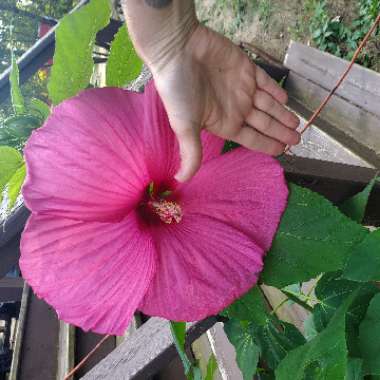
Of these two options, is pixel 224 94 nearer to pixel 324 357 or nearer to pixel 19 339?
pixel 324 357

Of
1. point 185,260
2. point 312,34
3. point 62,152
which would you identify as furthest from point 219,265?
point 312,34

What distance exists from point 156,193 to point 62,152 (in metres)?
0.10

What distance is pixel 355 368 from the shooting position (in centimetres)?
48

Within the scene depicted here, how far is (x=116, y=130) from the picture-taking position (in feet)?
0.98

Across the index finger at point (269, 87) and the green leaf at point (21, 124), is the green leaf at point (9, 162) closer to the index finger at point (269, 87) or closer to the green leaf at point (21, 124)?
the green leaf at point (21, 124)

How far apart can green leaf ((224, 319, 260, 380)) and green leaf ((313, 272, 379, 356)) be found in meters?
0.08

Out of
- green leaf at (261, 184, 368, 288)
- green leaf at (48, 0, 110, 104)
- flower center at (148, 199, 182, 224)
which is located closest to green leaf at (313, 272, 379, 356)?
green leaf at (261, 184, 368, 288)

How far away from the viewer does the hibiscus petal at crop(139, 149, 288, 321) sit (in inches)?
13.0

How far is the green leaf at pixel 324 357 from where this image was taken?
396 millimetres

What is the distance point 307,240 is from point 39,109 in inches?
10.7

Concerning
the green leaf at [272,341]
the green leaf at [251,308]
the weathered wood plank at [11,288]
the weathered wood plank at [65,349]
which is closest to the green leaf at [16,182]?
the green leaf at [251,308]

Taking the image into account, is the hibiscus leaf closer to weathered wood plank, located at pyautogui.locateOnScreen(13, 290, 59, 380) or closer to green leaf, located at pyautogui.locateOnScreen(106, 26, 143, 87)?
green leaf, located at pyautogui.locateOnScreen(106, 26, 143, 87)

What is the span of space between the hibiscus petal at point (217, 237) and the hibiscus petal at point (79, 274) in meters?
0.02

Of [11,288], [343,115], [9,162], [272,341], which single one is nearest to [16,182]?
[9,162]
